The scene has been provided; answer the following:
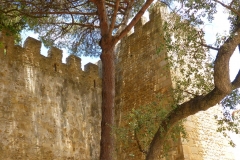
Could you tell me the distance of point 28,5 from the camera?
8.02 meters

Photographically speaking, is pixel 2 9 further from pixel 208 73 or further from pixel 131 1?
pixel 208 73

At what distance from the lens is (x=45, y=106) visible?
797cm

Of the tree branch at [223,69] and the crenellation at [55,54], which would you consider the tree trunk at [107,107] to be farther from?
the crenellation at [55,54]

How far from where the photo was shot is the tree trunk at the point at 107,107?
16.4 feet

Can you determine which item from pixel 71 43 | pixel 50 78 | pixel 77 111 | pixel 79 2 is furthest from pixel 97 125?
pixel 79 2

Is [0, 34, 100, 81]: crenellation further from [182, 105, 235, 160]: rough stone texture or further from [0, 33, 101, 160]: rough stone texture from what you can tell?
[182, 105, 235, 160]: rough stone texture

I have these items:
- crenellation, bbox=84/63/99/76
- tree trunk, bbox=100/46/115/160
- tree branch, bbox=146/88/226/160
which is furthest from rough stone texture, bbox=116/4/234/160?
tree branch, bbox=146/88/226/160

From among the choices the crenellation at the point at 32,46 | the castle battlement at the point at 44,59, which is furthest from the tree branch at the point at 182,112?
the crenellation at the point at 32,46

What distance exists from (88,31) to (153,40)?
1901 mm

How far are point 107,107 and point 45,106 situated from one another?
3019 mm

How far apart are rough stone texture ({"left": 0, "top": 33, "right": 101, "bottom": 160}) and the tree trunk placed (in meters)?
2.67

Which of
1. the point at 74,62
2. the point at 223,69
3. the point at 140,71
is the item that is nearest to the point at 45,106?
the point at 74,62

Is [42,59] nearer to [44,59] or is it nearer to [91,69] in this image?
[44,59]

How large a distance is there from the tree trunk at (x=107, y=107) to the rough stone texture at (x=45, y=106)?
8.75 ft
